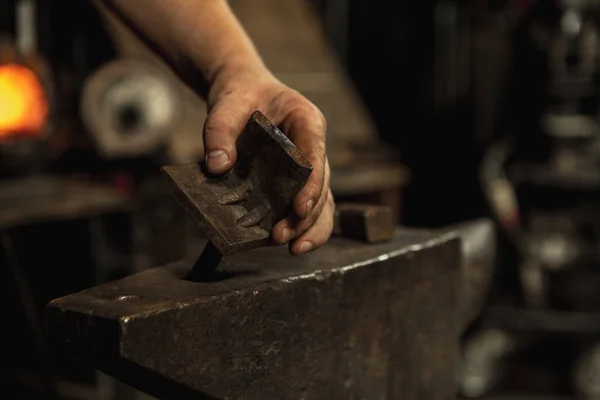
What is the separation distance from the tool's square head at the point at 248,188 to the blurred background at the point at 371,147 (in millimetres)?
1473

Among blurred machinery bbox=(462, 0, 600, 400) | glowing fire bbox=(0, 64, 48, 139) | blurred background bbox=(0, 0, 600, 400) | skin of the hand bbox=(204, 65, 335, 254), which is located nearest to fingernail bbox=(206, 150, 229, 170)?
skin of the hand bbox=(204, 65, 335, 254)

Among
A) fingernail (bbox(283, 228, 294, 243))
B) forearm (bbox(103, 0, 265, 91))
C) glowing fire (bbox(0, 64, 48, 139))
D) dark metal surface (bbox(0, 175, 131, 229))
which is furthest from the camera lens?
glowing fire (bbox(0, 64, 48, 139))

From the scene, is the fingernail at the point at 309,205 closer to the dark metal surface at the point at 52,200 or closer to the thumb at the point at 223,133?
the thumb at the point at 223,133

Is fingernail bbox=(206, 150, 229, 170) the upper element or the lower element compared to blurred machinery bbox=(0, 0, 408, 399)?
upper

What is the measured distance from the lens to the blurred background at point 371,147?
2920 mm

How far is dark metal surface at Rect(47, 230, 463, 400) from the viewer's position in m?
0.91

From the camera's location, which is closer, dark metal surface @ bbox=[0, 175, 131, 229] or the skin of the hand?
the skin of the hand

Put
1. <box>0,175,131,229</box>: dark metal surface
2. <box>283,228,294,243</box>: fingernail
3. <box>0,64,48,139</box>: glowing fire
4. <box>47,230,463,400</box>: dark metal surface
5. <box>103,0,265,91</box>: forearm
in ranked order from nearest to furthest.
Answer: <box>47,230,463,400</box>: dark metal surface < <box>283,228,294,243</box>: fingernail < <box>103,0,265,91</box>: forearm < <box>0,175,131,229</box>: dark metal surface < <box>0,64,48,139</box>: glowing fire

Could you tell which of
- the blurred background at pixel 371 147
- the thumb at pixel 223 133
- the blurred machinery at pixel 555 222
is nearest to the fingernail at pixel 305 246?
the thumb at pixel 223 133

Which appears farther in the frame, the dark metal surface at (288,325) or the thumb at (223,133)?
the thumb at (223,133)

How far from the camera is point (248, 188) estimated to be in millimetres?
1032

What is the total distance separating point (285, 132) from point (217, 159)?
0.15 metres

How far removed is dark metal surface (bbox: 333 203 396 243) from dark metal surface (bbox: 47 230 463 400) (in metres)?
0.02

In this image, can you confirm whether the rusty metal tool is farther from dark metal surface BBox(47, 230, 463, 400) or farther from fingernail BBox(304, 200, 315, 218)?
fingernail BBox(304, 200, 315, 218)
